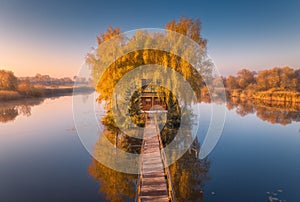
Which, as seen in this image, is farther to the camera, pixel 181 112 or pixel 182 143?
pixel 181 112

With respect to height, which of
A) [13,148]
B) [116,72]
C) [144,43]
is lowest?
[13,148]

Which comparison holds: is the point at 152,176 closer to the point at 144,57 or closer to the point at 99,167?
the point at 99,167

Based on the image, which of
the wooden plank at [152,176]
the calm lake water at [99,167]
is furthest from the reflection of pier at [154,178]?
the calm lake water at [99,167]

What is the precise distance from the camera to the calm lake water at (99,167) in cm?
1312

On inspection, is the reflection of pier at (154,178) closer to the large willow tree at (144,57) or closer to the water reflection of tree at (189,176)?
the water reflection of tree at (189,176)

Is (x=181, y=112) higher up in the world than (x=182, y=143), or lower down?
higher up

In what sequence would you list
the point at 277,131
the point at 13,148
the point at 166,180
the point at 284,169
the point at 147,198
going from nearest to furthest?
1. the point at 147,198
2. the point at 166,180
3. the point at 284,169
4. the point at 13,148
5. the point at 277,131

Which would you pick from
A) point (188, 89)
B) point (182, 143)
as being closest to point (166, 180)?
point (182, 143)

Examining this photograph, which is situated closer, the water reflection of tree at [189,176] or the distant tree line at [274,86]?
the water reflection of tree at [189,176]

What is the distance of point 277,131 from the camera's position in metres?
30.0

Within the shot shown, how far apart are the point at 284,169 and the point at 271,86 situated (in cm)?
7737

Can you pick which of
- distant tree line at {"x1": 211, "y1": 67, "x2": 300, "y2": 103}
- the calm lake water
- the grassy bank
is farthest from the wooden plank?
the grassy bank

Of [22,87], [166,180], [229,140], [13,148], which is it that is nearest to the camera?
[166,180]

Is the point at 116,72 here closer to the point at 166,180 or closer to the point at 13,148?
the point at 13,148
